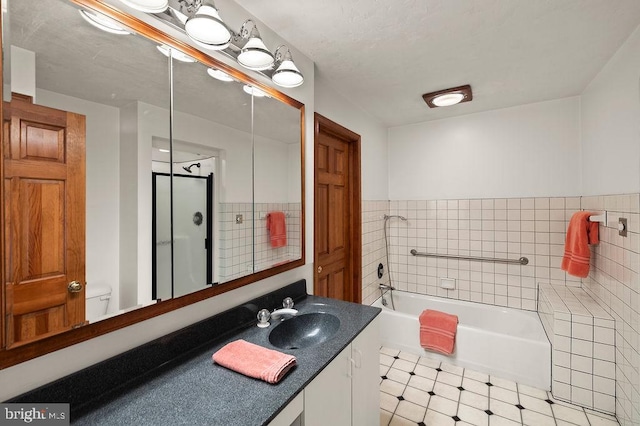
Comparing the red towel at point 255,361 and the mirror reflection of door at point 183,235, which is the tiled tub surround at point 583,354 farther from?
the mirror reflection of door at point 183,235

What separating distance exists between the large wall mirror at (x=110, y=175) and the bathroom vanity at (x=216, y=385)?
14cm

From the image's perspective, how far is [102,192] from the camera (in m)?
0.87

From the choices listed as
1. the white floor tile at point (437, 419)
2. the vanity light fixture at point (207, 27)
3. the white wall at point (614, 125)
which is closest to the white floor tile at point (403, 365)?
the white floor tile at point (437, 419)

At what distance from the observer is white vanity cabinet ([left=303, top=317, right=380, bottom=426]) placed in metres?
1.00

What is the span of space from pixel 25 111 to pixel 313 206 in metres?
1.36

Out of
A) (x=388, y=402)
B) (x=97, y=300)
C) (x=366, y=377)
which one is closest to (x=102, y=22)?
(x=97, y=300)

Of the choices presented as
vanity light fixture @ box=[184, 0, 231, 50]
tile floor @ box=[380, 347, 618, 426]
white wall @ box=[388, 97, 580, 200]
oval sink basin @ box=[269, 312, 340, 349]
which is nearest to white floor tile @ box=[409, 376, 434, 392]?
tile floor @ box=[380, 347, 618, 426]

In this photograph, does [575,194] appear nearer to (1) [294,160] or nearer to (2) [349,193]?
(2) [349,193]

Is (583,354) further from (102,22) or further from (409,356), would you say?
(102,22)

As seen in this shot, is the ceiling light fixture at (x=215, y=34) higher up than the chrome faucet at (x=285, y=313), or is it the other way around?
the ceiling light fixture at (x=215, y=34)

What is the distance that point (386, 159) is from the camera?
3307mm

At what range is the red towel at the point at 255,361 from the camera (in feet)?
3.02

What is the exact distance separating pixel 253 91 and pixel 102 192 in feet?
2.85

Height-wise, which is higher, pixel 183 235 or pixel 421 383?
pixel 183 235
